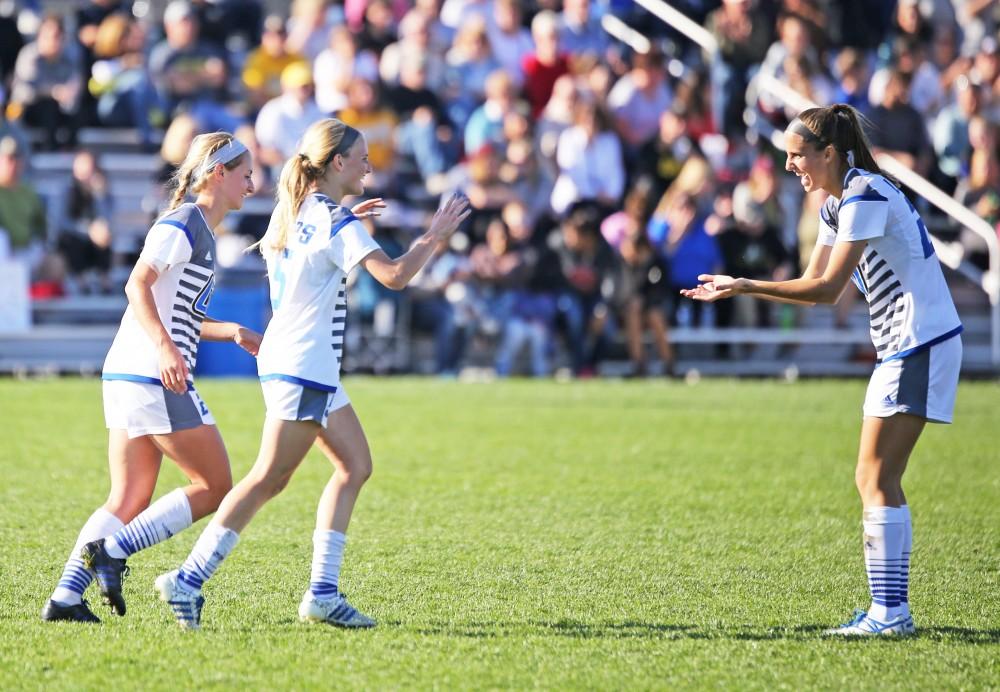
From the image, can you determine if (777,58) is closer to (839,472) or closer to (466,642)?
(839,472)

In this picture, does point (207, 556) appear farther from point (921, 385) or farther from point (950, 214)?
point (950, 214)

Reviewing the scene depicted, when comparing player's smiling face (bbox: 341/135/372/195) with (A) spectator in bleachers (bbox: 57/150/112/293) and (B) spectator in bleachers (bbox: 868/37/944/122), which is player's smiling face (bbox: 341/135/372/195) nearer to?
(A) spectator in bleachers (bbox: 57/150/112/293)

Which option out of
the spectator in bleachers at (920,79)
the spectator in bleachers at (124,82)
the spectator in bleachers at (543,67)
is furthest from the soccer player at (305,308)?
the spectator in bleachers at (920,79)

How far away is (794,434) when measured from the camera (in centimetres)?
1153

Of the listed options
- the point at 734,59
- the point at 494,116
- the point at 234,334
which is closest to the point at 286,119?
the point at 494,116

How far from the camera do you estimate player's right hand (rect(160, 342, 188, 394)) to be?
17.3ft

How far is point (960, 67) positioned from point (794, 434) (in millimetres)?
8513

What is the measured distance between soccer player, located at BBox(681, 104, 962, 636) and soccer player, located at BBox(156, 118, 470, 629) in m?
1.27

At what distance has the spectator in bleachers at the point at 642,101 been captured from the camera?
17328 mm

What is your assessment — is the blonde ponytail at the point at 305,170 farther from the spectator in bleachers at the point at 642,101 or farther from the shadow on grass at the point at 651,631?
the spectator in bleachers at the point at 642,101

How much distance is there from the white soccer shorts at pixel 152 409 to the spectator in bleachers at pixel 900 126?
12883 mm

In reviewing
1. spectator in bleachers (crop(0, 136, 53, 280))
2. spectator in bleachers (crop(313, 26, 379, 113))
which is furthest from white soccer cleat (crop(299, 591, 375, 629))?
spectator in bleachers (crop(313, 26, 379, 113))

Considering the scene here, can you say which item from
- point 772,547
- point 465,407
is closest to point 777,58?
point 465,407

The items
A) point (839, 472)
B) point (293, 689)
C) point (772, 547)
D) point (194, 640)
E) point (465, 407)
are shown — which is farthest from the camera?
point (465, 407)
